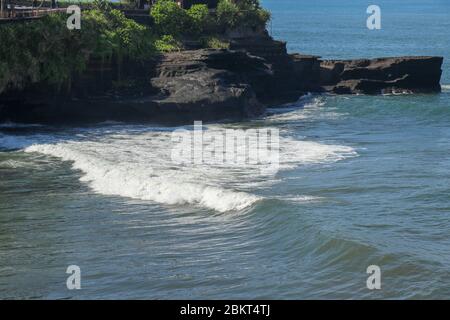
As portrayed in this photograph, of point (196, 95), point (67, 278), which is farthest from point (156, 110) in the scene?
point (67, 278)

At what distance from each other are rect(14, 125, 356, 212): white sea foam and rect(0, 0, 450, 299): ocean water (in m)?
0.07

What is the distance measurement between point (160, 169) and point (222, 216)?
800cm

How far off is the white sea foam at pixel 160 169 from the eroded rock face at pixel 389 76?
22.1m

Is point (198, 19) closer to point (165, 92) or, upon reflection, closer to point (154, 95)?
point (165, 92)

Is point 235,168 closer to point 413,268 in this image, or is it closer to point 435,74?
point 413,268

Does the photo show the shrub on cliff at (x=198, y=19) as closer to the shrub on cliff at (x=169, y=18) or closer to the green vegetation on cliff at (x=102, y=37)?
the green vegetation on cliff at (x=102, y=37)

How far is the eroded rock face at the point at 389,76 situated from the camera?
63812 millimetres

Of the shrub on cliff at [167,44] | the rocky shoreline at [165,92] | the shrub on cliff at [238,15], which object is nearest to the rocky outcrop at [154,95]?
the rocky shoreline at [165,92]

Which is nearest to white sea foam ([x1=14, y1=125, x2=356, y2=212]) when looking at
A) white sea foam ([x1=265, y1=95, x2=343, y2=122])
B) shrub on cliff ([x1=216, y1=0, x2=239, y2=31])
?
white sea foam ([x1=265, y1=95, x2=343, y2=122])

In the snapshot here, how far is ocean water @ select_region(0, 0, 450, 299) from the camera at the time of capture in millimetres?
20594

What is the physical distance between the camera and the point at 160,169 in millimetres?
34875

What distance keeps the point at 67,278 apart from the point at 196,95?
28655 mm
